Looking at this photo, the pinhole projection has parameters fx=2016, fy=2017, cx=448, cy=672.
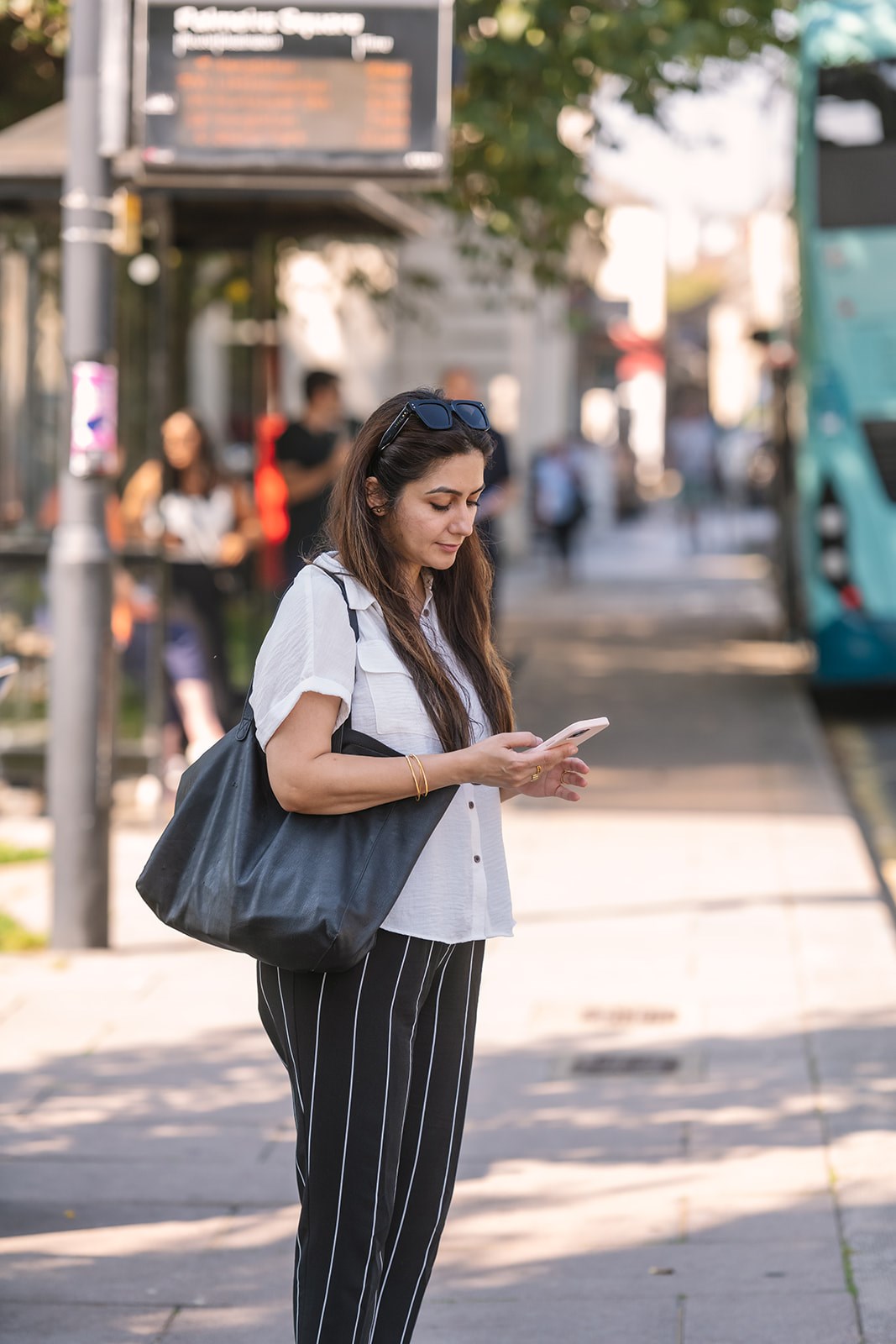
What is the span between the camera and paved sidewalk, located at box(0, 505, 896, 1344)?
3984mm

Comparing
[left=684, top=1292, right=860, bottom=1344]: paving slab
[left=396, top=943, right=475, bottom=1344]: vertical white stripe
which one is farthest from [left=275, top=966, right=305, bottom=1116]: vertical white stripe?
[left=684, top=1292, right=860, bottom=1344]: paving slab

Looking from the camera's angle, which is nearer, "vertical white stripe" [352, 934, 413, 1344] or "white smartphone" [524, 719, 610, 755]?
"white smartphone" [524, 719, 610, 755]

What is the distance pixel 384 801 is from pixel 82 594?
12.5ft

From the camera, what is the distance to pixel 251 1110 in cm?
519

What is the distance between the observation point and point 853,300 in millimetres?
12617

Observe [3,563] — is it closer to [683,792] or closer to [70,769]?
[70,769]

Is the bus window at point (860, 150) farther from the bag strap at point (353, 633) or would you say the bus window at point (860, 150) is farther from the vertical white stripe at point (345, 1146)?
the vertical white stripe at point (345, 1146)

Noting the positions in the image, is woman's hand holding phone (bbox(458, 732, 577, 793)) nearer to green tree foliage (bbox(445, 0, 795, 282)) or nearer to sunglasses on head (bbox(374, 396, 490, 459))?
sunglasses on head (bbox(374, 396, 490, 459))

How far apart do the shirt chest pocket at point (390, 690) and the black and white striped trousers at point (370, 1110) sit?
31cm

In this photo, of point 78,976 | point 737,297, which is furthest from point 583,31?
point 737,297

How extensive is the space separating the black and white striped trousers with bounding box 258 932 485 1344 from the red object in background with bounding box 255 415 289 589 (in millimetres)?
7916

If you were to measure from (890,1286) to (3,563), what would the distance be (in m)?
6.23

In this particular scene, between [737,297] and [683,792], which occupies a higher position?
[737,297]

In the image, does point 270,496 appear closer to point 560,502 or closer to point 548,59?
point 548,59
